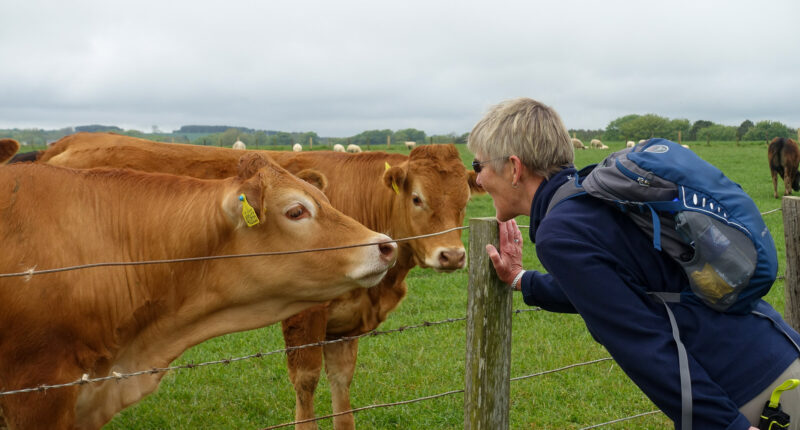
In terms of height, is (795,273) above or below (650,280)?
below

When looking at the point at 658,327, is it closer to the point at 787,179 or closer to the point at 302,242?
the point at 302,242

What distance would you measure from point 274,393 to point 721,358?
4.69m

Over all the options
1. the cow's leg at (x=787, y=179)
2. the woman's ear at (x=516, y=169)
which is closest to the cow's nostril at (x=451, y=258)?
the woman's ear at (x=516, y=169)

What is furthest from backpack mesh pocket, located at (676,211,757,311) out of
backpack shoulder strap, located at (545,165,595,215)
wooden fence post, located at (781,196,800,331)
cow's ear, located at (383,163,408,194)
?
cow's ear, located at (383,163,408,194)

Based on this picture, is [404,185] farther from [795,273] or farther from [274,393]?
[795,273]

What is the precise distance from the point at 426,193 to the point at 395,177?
284mm

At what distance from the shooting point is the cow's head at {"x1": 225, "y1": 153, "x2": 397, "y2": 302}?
3336mm

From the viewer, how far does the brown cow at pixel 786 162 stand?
20828mm

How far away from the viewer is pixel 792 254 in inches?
167

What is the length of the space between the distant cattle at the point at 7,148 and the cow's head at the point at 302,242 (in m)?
2.52

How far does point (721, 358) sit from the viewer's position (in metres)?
2.19

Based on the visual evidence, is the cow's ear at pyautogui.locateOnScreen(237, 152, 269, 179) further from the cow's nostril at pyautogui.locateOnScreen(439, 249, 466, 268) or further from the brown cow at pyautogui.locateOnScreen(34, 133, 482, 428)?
the cow's nostril at pyautogui.locateOnScreen(439, 249, 466, 268)

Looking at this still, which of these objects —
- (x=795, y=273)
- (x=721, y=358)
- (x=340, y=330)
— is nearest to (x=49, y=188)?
(x=340, y=330)

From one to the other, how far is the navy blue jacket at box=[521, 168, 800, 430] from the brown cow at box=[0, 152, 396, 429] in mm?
1295
